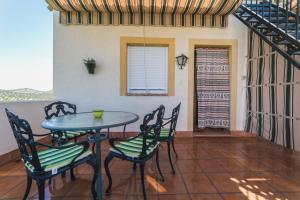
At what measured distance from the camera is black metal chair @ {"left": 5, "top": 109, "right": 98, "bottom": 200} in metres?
1.59

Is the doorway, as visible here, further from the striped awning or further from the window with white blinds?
the window with white blinds

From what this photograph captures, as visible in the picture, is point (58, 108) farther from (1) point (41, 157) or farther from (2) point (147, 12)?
(2) point (147, 12)

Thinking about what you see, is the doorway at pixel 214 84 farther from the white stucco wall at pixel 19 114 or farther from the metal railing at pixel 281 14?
the white stucco wall at pixel 19 114

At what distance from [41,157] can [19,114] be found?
2014 mm

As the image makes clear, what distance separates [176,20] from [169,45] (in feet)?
1.93

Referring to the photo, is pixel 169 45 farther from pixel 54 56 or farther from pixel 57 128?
pixel 57 128

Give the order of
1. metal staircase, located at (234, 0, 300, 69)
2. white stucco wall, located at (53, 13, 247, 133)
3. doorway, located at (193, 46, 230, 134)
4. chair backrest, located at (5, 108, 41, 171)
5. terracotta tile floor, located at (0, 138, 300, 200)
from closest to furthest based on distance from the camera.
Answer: chair backrest, located at (5, 108, 41, 171) < terracotta tile floor, located at (0, 138, 300, 200) < metal staircase, located at (234, 0, 300, 69) < white stucco wall, located at (53, 13, 247, 133) < doorway, located at (193, 46, 230, 134)

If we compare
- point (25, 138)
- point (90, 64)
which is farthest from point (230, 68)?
point (25, 138)

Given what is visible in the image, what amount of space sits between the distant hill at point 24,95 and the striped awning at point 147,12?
5.44ft

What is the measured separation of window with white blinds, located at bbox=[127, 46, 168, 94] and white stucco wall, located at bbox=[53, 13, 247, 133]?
0.24 metres

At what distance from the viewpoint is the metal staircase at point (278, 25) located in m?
2.99

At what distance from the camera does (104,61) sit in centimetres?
450

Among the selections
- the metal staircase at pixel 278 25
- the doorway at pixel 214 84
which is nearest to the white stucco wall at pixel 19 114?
the doorway at pixel 214 84

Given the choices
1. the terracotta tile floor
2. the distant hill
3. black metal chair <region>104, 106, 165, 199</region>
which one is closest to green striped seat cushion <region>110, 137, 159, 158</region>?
black metal chair <region>104, 106, 165, 199</region>
